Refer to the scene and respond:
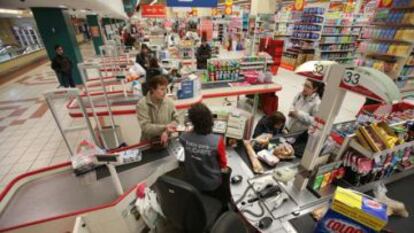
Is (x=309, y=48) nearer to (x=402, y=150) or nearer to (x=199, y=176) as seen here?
(x=402, y=150)

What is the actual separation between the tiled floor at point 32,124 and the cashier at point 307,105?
291 centimetres

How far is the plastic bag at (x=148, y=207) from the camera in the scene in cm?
191

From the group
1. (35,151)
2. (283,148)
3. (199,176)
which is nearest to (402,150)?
(283,148)

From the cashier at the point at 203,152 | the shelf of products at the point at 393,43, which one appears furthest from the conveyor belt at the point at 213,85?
the shelf of products at the point at 393,43

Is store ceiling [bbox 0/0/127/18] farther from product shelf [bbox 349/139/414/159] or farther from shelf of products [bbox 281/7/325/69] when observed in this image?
shelf of products [bbox 281/7/325/69]

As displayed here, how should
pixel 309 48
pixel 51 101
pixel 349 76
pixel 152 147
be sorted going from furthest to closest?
1. pixel 309 48
2. pixel 152 147
3. pixel 51 101
4. pixel 349 76

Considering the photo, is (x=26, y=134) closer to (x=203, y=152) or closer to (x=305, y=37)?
(x=203, y=152)

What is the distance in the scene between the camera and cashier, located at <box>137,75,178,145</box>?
2.32 metres

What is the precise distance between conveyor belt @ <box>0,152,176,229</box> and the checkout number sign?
181cm

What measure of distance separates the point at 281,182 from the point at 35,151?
481cm

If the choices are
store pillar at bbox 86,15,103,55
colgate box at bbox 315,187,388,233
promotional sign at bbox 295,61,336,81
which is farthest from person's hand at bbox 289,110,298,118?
store pillar at bbox 86,15,103,55

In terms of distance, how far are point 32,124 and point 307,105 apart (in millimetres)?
6383

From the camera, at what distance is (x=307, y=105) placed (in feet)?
9.05

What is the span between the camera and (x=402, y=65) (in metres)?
5.23
